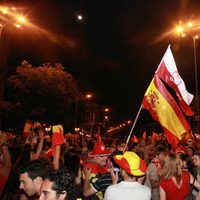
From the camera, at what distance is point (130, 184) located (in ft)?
14.6

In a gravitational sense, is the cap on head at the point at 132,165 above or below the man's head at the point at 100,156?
below

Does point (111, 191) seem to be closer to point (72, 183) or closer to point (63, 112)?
point (72, 183)

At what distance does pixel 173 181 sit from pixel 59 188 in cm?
289

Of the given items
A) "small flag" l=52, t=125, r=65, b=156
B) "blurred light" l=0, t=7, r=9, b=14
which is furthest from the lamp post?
"small flag" l=52, t=125, r=65, b=156

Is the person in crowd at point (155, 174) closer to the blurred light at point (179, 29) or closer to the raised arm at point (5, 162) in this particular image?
the raised arm at point (5, 162)

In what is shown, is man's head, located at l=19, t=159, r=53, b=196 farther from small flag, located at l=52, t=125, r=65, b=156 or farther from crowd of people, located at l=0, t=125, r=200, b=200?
small flag, located at l=52, t=125, r=65, b=156

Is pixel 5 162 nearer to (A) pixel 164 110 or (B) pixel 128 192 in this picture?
(B) pixel 128 192

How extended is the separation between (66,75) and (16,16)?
1273 centimetres

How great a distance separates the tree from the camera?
3316 cm

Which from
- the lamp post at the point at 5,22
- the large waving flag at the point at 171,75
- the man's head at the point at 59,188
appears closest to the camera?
the man's head at the point at 59,188

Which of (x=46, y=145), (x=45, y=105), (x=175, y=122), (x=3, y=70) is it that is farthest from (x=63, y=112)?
(x=175, y=122)

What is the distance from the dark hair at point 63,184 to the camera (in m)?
3.30

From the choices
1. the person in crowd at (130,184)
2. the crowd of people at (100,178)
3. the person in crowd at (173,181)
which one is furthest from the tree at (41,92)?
the person in crowd at (130,184)

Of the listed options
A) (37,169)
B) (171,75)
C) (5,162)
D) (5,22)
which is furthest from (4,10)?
(37,169)
